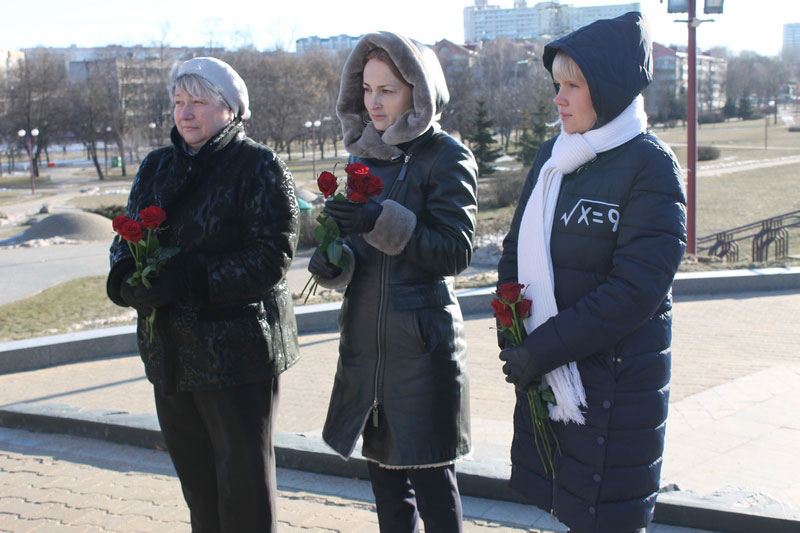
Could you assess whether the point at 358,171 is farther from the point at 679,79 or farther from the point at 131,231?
the point at 679,79

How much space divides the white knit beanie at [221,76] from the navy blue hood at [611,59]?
125cm

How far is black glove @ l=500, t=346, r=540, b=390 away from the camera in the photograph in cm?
242

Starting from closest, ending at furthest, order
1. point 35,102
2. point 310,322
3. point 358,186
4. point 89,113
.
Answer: point 358,186
point 310,322
point 35,102
point 89,113

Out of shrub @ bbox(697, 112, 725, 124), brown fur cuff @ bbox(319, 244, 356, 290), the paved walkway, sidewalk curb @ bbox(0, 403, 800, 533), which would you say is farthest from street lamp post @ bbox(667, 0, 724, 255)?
shrub @ bbox(697, 112, 725, 124)

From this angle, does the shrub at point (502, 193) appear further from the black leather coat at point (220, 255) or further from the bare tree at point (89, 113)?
the bare tree at point (89, 113)

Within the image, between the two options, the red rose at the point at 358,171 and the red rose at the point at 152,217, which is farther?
the red rose at the point at 152,217

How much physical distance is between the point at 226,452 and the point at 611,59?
191cm

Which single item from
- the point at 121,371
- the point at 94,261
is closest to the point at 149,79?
the point at 94,261

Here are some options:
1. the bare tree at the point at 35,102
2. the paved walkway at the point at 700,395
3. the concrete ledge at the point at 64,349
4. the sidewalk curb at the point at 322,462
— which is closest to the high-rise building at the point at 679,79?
the bare tree at the point at 35,102

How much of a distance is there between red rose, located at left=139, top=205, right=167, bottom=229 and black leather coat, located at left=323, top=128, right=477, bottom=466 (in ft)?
2.23

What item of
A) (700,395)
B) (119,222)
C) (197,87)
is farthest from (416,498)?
(700,395)

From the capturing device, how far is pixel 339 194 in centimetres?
268

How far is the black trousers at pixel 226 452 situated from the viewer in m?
3.02

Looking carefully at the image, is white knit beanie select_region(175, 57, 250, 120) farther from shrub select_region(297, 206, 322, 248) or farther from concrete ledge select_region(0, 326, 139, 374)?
shrub select_region(297, 206, 322, 248)
